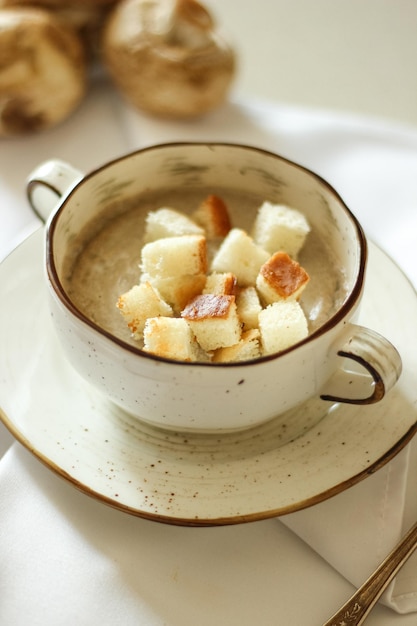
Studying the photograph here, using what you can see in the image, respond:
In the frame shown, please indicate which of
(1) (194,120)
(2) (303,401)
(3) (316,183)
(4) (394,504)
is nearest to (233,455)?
(2) (303,401)

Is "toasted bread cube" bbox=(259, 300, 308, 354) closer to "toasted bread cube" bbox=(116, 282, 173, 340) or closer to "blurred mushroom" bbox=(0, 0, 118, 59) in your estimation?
"toasted bread cube" bbox=(116, 282, 173, 340)

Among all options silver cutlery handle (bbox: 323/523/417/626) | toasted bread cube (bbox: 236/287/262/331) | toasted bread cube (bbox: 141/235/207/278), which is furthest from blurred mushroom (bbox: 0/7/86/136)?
silver cutlery handle (bbox: 323/523/417/626)

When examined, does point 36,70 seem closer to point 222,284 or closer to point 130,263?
point 130,263

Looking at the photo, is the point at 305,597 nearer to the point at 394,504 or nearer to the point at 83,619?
the point at 394,504

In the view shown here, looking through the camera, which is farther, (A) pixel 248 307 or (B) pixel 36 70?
(B) pixel 36 70

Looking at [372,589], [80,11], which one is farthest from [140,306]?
[80,11]

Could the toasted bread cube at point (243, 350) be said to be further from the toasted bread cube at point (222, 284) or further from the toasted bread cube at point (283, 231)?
the toasted bread cube at point (283, 231)
